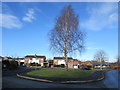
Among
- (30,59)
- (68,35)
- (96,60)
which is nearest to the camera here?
(68,35)

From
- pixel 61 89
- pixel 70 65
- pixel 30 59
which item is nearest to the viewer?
pixel 61 89

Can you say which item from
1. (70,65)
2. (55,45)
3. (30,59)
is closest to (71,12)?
(55,45)

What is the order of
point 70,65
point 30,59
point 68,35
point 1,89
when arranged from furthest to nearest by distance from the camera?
point 30,59 → point 70,65 → point 68,35 → point 1,89

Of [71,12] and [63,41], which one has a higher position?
[71,12]

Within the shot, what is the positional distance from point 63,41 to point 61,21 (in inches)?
147

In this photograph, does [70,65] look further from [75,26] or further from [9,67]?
[75,26]

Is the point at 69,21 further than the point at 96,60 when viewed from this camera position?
No

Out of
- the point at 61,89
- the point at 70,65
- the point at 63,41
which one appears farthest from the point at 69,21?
the point at 70,65

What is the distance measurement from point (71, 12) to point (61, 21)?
8.73ft

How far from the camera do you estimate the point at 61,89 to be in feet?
33.3

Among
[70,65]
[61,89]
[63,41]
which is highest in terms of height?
[63,41]

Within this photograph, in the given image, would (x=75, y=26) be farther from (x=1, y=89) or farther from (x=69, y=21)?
(x=1, y=89)

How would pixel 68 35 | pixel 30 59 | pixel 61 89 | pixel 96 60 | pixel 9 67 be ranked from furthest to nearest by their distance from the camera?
1. pixel 96 60
2. pixel 30 59
3. pixel 9 67
4. pixel 68 35
5. pixel 61 89

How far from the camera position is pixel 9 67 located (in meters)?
36.1
